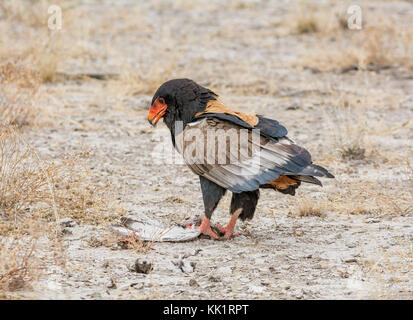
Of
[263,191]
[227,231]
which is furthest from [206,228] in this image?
[263,191]

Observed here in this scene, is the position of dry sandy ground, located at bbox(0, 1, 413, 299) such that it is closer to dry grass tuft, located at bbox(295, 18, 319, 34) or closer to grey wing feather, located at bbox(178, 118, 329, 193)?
dry grass tuft, located at bbox(295, 18, 319, 34)

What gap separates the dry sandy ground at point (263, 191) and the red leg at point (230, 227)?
116 mm

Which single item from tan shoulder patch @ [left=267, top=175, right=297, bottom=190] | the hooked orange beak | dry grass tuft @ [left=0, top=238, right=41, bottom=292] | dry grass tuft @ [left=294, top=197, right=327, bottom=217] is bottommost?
dry grass tuft @ [left=294, top=197, right=327, bottom=217]

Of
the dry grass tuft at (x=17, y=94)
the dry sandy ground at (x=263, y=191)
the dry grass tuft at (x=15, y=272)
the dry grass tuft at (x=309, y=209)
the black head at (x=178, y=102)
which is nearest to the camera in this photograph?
the dry grass tuft at (x=15, y=272)

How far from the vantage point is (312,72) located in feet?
42.4

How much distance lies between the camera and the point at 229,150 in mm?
5629

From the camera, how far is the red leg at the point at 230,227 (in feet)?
19.3

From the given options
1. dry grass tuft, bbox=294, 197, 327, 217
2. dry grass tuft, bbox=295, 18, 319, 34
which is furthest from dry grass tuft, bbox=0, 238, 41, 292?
dry grass tuft, bbox=295, 18, 319, 34

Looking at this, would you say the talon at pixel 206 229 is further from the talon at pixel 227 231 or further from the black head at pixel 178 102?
the black head at pixel 178 102

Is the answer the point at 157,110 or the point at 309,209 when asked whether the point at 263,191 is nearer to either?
the point at 309,209

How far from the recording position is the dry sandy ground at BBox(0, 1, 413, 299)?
502 centimetres

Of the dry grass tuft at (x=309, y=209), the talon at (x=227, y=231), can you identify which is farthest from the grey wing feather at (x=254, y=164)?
the dry grass tuft at (x=309, y=209)
